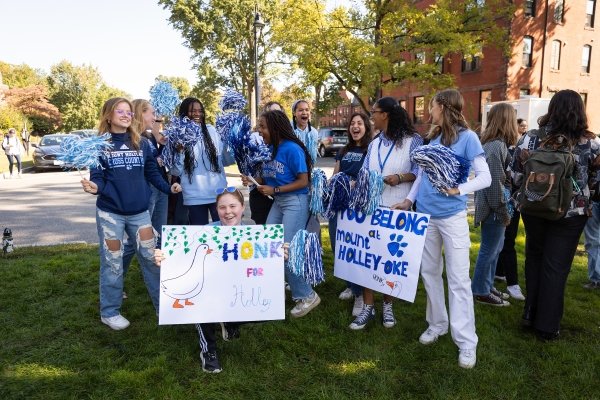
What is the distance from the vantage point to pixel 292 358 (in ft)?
10.5

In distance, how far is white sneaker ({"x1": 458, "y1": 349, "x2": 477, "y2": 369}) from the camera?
302 cm

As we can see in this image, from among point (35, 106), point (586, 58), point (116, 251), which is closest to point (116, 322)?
point (116, 251)

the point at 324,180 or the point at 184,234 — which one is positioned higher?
the point at 324,180

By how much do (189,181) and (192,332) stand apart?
128cm

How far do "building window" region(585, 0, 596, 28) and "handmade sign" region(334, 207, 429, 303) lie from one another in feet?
97.4

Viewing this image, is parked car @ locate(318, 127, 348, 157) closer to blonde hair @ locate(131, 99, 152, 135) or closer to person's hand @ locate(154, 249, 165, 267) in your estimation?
blonde hair @ locate(131, 99, 152, 135)

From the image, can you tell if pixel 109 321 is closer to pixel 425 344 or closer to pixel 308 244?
pixel 308 244

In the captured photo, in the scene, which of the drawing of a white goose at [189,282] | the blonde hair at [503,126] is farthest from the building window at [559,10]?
the drawing of a white goose at [189,282]

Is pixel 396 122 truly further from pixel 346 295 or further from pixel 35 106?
pixel 35 106

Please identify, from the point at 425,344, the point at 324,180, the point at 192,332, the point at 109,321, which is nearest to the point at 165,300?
the point at 192,332

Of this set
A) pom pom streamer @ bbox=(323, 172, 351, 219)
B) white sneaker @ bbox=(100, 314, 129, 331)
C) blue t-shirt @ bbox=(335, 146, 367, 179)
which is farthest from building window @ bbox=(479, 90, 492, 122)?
white sneaker @ bbox=(100, 314, 129, 331)

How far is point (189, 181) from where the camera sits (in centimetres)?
392

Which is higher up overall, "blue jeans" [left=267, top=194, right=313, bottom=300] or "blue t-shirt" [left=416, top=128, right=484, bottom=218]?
"blue t-shirt" [left=416, top=128, right=484, bottom=218]

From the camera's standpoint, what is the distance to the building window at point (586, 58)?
26344 millimetres
